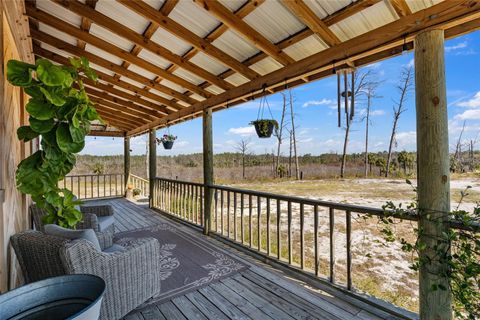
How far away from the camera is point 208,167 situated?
4.35 meters

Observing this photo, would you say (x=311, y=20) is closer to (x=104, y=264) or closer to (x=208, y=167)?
(x=104, y=264)

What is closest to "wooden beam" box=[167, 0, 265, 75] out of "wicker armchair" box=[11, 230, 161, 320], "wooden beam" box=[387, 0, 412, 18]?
"wooden beam" box=[387, 0, 412, 18]

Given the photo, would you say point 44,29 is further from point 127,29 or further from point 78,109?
point 78,109

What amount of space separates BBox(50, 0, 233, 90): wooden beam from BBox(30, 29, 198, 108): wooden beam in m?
1.00

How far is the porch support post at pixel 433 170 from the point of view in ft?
5.70

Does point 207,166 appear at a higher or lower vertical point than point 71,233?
higher

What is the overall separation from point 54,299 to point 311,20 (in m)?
2.65

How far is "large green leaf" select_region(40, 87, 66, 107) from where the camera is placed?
1503 millimetres

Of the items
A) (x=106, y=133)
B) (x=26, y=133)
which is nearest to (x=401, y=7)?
(x=26, y=133)

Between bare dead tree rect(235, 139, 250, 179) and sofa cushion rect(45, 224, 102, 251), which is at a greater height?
bare dead tree rect(235, 139, 250, 179)

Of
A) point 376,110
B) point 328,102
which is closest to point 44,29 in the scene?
point 376,110

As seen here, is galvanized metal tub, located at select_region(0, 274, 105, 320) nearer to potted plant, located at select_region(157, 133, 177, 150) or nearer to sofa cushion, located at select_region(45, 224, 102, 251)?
sofa cushion, located at select_region(45, 224, 102, 251)

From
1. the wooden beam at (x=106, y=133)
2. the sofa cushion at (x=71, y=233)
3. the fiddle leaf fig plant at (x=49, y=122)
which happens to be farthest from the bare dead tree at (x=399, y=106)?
the sofa cushion at (x=71, y=233)

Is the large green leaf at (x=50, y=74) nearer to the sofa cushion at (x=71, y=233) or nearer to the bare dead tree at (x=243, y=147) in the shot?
the sofa cushion at (x=71, y=233)
